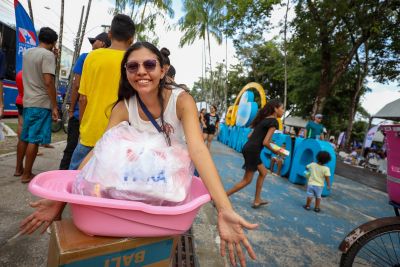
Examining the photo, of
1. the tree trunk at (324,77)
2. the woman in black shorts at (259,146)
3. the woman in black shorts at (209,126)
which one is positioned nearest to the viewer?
the woman in black shorts at (259,146)

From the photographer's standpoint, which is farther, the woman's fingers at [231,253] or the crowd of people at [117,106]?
the crowd of people at [117,106]

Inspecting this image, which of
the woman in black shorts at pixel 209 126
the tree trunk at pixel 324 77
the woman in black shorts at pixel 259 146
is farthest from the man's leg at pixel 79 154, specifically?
the tree trunk at pixel 324 77

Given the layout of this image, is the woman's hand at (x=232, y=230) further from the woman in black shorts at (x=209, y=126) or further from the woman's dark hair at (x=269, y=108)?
the woman in black shorts at (x=209, y=126)

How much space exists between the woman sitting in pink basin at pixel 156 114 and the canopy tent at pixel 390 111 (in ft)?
48.6

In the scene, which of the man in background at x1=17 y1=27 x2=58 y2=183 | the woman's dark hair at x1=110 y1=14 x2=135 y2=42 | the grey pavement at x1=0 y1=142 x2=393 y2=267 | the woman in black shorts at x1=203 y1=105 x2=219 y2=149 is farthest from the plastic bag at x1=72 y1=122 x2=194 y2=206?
the woman in black shorts at x1=203 y1=105 x2=219 y2=149

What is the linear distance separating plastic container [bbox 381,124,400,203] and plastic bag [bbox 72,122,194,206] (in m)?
1.96

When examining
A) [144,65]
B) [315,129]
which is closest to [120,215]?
[144,65]

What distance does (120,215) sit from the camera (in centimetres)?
97

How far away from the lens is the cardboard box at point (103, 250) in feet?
3.16

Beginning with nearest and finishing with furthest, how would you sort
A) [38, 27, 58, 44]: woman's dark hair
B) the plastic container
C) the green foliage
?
1. the plastic container
2. [38, 27, 58, 44]: woman's dark hair
3. the green foliage

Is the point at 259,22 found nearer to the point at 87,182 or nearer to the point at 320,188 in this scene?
the point at 320,188

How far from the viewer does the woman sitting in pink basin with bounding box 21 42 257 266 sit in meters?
1.16

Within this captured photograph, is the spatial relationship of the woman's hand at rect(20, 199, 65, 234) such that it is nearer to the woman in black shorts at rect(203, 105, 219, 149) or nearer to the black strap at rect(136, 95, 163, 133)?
the black strap at rect(136, 95, 163, 133)

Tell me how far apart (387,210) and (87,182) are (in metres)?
6.67
